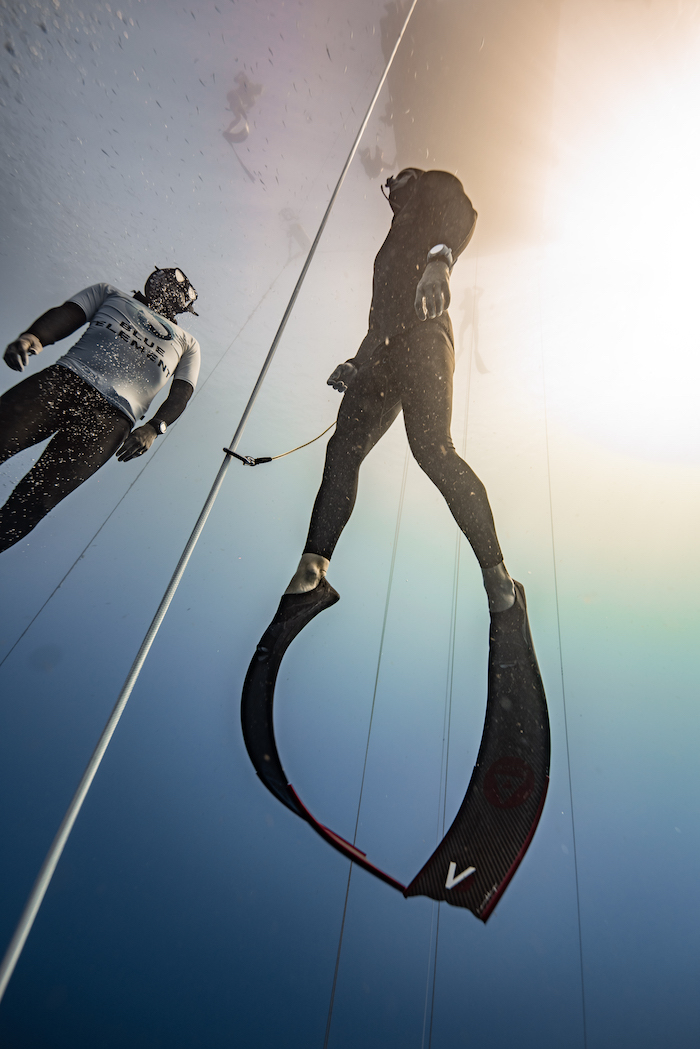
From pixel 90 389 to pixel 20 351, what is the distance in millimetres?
226

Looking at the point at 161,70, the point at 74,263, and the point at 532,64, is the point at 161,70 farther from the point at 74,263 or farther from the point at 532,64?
the point at 532,64

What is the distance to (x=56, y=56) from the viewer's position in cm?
230

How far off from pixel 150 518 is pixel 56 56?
9.81 feet

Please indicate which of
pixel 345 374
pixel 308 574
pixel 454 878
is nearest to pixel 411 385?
pixel 345 374

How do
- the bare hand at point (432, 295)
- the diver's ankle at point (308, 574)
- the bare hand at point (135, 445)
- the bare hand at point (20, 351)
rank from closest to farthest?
the diver's ankle at point (308, 574), the bare hand at point (432, 295), the bare hand at point (20, 351), the bare hand at point (135, 445)

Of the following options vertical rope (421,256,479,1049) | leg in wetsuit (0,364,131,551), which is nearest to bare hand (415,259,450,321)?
leg in wetsuit (0,364,131,551)

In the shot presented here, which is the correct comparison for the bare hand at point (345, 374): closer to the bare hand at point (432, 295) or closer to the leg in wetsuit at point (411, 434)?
the leg in wetsuit at point (411, 434)

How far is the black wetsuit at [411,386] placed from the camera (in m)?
1.14

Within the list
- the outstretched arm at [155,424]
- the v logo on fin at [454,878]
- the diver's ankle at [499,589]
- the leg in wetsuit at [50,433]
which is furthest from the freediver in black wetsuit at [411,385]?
the leg in wetsuit at [50,433]

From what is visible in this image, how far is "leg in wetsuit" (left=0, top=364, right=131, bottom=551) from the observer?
4.43 ft

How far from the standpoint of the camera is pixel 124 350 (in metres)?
1.58

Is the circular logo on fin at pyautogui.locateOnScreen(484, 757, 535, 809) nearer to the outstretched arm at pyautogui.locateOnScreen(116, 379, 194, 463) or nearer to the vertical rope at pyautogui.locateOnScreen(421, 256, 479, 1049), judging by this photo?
the vertical rope at pyautogui.locateOnScreen(421, 256, 479, 1049)

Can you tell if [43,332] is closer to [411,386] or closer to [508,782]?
[411,386]

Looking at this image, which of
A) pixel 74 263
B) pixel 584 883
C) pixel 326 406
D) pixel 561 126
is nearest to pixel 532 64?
pixel 561 126
